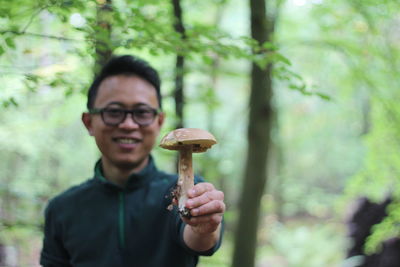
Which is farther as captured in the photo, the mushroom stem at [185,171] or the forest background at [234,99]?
the forest background at [234,99]

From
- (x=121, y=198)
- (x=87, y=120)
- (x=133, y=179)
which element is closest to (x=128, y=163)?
(x=133, y=179)

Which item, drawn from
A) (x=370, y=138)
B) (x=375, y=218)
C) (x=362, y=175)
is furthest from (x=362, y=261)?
(x=370, y=138)

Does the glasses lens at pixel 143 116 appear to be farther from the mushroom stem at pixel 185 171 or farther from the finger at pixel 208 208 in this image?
the finger at pixel 208 208

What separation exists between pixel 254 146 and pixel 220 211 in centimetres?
368

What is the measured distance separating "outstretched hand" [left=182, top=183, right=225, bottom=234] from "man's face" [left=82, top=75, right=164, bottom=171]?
2.49 ft

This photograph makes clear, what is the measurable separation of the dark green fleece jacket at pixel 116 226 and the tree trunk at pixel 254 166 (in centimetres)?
281

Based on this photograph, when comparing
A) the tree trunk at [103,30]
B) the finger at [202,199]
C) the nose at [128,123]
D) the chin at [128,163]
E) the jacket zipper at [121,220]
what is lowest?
the jacket zipper at [121,220]

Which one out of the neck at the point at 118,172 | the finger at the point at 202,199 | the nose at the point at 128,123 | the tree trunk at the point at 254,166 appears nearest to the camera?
the finger at the point at 202,199

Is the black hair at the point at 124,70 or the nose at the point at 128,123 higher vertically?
the black hair at the point at 124,70

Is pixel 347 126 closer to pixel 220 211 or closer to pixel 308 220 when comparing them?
pixel 308 220

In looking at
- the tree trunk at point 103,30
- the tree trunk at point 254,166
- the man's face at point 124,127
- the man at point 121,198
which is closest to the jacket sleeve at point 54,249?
the man at point 121,198

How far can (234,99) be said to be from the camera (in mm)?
15820

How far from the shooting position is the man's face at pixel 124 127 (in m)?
2.01

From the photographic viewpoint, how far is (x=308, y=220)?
1636 centimetres
